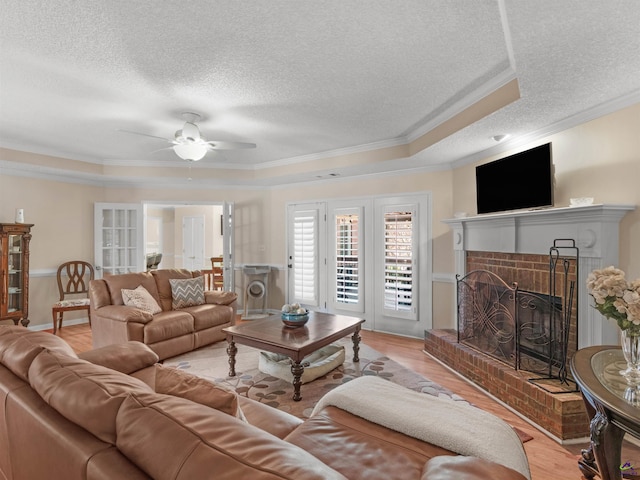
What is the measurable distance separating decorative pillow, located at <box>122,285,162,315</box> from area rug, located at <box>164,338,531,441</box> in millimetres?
632

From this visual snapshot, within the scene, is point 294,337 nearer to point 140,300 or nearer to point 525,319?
point 140,300

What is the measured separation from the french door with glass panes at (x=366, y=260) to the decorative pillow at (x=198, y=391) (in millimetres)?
3819

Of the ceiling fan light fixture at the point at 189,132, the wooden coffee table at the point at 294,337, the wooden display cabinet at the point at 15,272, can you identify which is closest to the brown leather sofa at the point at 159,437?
the wooden coffee table at the point at 294,337

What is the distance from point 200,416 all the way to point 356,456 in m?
0.74

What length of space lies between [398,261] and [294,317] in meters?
2.09

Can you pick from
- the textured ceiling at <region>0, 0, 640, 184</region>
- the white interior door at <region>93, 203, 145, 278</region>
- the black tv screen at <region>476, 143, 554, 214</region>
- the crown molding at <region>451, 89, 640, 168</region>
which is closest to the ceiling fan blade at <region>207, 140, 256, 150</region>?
the textured ceiling at <region>0, 0, 640, 184</region>

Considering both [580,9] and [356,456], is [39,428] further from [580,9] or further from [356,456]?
[580,9]

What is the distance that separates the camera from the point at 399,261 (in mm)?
4891

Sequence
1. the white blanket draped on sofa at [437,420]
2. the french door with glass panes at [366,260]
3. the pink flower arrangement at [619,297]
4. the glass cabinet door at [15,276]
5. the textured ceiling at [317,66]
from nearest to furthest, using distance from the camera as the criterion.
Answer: the white blanket draped on sofa at [437,420], the pink flower arrangement at [619,297], the textured ceiling at [317,66], the glass cabinet door at [15,276], the french door with glass panes at [366,260]

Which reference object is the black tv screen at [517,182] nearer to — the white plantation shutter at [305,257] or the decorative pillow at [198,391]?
the white plantation shutter at [305,257]

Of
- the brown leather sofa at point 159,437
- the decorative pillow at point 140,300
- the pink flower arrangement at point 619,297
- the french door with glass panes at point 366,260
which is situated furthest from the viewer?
the french door with glass panes at point 366,260

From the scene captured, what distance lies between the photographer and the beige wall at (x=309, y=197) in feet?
8.08

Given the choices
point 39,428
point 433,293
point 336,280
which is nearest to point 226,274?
point 336,280

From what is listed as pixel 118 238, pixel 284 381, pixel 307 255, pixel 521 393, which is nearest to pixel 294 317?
pixel 284 381
